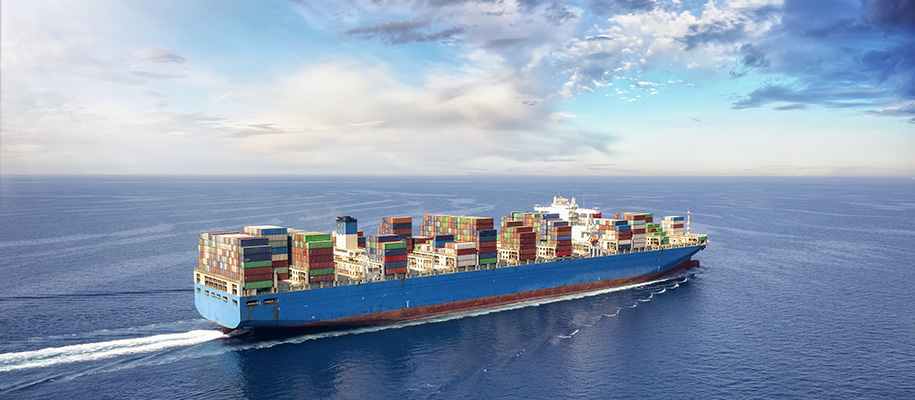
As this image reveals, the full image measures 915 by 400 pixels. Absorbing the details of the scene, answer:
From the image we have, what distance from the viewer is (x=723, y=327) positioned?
196 feet

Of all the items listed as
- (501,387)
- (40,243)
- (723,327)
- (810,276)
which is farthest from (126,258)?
(810,276)

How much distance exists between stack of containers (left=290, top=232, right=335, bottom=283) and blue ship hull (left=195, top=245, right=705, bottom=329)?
199cm

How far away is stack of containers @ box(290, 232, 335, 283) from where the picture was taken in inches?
2276

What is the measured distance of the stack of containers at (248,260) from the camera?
5416cm

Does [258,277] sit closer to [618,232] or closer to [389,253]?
[389,253]

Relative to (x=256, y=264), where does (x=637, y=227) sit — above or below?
above

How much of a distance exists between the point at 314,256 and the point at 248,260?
6.80m

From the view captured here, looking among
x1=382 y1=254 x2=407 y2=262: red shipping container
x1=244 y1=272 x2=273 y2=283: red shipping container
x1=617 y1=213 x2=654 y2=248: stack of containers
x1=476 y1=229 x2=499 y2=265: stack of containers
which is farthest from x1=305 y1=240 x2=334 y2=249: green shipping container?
x1=617 y1=213 x2=654 y2=248: stack of containers

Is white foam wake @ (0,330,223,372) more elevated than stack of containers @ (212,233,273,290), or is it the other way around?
stack of containers @ (212,233,273,290)

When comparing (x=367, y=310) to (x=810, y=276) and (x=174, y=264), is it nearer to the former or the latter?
(x=174, y=264)

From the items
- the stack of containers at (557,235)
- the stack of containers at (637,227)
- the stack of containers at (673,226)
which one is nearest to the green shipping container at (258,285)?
the stack of containers at (557,235)

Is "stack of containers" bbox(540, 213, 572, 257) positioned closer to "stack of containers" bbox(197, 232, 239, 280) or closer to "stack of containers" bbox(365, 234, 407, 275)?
"stack of containers" bbox(365, 234, 407, 275)

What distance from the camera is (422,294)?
64750 millimetres

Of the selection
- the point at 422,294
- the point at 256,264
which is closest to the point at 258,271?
the point at 256,264
